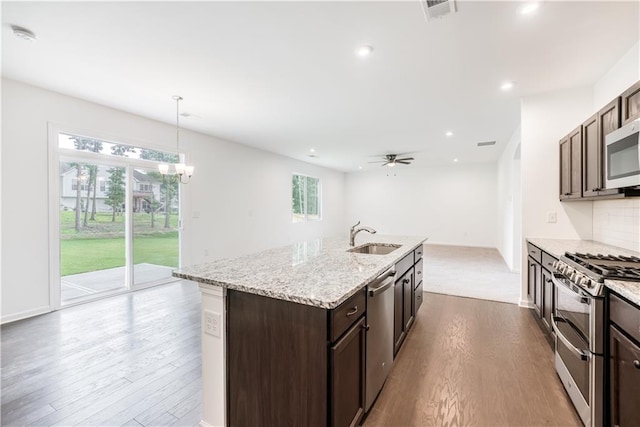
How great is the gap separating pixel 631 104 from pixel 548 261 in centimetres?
136

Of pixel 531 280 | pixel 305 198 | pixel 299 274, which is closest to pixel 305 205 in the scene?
pixel 305 198

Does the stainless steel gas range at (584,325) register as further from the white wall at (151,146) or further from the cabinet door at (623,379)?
the white wall at (151,146)

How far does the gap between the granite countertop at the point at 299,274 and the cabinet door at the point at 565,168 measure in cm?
210

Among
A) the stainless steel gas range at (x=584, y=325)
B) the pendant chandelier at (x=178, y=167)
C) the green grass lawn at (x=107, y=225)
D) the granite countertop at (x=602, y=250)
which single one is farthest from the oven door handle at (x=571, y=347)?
the green grass lawn at (x=107, y=225)

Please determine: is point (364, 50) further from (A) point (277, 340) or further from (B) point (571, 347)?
(B) point (571, 347)

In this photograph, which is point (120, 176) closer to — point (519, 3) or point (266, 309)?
point (266, 309)

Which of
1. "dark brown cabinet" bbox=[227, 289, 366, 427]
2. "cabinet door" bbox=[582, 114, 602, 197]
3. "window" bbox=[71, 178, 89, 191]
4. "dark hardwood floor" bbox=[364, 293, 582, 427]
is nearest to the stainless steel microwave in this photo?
"cabinet door" bbox=[582, 114, 602, 197]

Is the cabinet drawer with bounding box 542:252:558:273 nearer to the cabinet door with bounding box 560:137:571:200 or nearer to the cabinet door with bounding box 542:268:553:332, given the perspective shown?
the cabinet door with bounding box 542:268:553:332

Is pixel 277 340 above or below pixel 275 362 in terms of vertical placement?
above

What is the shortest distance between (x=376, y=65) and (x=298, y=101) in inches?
51.1

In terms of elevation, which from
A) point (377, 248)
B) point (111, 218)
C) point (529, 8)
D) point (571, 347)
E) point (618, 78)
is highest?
point (529, 8)

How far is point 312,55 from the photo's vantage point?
8.63 feet

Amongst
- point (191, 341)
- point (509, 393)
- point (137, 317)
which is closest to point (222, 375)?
point (191, 341)

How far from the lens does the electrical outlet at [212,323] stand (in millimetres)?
1578
